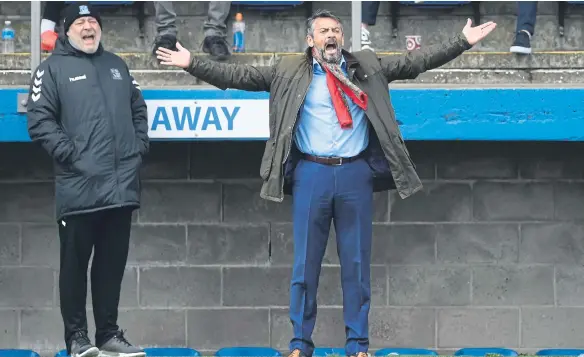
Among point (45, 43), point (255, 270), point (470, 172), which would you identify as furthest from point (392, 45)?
point (45, 43)

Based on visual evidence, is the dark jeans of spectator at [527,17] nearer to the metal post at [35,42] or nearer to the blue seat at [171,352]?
the blue seat at [171,352]

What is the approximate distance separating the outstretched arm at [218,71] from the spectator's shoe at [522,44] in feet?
8.16

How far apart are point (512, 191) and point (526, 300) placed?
0.72 metres

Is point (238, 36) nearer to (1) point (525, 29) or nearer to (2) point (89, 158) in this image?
(1) point (525, 29)

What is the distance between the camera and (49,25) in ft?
25.7

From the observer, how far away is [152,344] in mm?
8273

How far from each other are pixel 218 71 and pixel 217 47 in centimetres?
183

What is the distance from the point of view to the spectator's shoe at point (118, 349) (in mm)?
6246

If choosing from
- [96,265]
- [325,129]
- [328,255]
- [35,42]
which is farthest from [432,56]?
[328,255]

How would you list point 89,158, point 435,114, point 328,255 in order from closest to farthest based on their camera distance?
1. point 89,158
2. point 435,114
3. point 328,255

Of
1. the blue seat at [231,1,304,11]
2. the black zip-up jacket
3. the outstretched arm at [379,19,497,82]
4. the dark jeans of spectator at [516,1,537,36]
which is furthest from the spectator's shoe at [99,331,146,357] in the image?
the blue seat at [231,1,304,11]

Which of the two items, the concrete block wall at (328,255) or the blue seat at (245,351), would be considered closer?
the blue seat at (245,351)

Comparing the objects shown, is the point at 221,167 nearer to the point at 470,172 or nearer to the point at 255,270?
the point at 255,270

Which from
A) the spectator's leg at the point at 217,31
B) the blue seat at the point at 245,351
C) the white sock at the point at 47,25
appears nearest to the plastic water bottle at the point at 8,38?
the white sock at the point at 47,25
